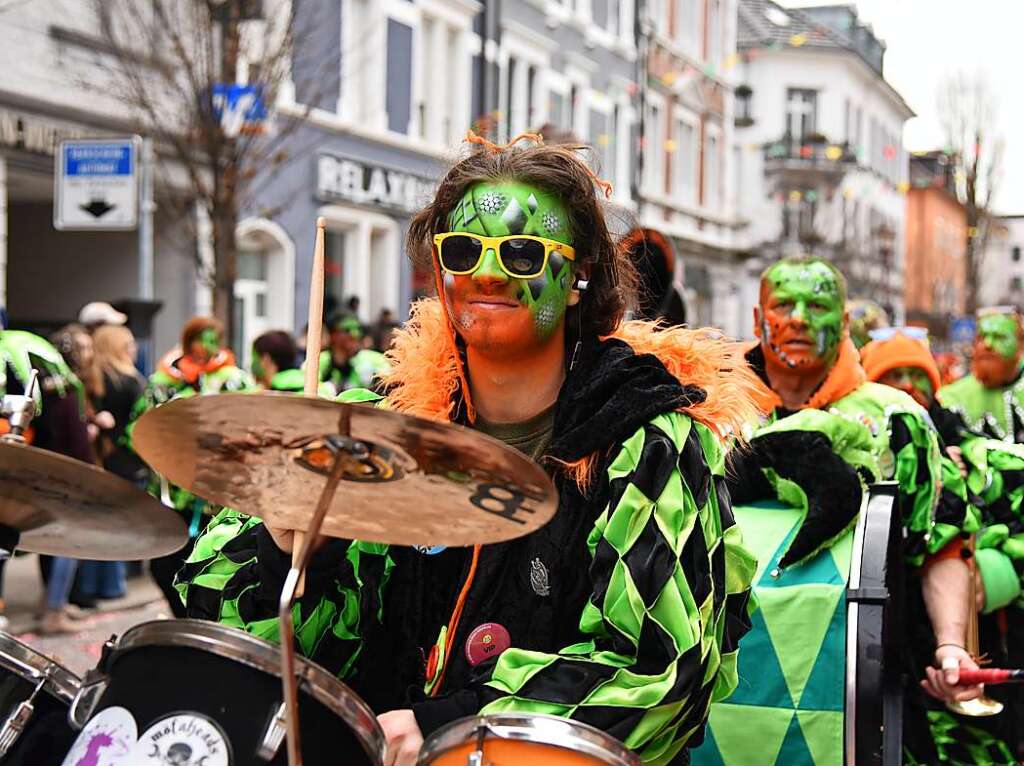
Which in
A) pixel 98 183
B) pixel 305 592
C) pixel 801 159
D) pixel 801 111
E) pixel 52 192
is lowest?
pixel 305 592

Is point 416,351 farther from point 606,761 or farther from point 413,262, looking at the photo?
point 606,761

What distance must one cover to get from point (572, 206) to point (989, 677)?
1692 mm

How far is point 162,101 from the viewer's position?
13758mm

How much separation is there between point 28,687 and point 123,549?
0.27 m

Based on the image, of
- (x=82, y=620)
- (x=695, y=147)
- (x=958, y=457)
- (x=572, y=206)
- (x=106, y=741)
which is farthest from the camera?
(x=695, y=147)

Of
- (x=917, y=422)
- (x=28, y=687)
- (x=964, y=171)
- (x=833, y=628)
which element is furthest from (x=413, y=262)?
(x=964, y=171)

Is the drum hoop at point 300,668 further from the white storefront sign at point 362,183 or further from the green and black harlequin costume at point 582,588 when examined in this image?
the white storefront sign at point 362,183

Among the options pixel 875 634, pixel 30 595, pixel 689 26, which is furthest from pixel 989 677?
pixel 689 26

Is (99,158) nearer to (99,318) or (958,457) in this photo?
(99,318)

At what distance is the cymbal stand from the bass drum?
59.7 inches

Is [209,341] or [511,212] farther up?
[511,212]

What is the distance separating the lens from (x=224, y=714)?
192 cm

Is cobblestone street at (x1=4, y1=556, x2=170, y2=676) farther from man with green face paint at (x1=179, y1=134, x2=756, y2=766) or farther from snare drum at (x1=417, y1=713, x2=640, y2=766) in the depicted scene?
snare drum at (x1=417, y1=713, x2=640, y2=766)

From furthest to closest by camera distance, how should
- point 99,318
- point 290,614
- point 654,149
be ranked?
point 654,149, point 99,318, point 290,614
